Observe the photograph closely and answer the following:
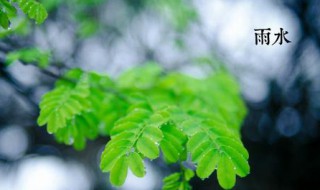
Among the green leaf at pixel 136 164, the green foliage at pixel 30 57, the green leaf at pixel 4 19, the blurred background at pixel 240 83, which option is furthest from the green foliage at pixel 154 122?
the blurred background at pixel 240 83

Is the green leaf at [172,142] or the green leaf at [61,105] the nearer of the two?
the green leaf at [172,142]

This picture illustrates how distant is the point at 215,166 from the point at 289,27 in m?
6.92

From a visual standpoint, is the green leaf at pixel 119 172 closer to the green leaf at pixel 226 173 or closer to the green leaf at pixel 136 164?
the green leaf at pixel 136 164

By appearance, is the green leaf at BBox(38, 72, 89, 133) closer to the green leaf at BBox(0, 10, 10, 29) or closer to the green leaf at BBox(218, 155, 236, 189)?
the green leaf at BBox(0, 10, 10, 29)

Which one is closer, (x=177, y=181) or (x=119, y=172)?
(x=119, y=172)

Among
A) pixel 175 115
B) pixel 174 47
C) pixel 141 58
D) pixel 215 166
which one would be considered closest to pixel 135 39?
pixel 141 58

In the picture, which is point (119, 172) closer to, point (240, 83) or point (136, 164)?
point (136, 164)

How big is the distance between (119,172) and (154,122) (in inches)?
13.5

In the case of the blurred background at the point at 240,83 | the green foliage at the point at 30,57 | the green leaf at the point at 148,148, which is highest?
the green foliage at the point at 30,57

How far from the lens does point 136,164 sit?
145 cm

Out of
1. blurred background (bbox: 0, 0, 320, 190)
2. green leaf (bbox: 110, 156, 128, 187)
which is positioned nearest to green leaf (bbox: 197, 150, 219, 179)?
green leaf (bbox: 110, 156, 128, 187)

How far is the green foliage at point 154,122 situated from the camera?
1.48 m

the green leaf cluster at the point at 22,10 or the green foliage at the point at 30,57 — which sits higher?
the green leaf cluster at the point at 22,10

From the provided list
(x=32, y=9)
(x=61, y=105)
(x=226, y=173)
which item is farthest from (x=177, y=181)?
(x=32, y=9)
